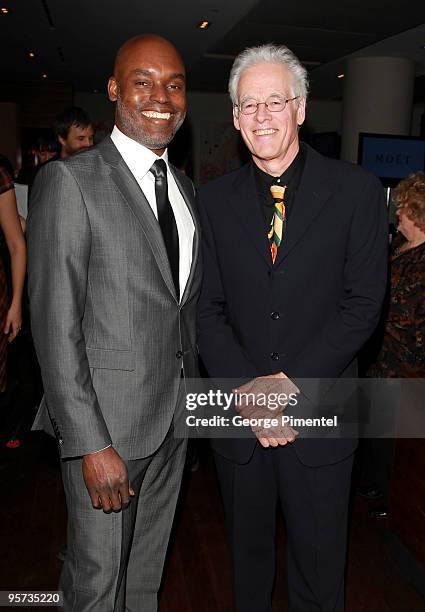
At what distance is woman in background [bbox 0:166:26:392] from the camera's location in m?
2.87

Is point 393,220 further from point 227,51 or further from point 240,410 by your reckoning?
point 240,410

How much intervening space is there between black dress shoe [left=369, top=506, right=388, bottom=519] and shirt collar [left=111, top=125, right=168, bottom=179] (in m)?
2.32

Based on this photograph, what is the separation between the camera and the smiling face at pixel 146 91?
161cm

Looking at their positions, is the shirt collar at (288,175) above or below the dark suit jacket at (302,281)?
above

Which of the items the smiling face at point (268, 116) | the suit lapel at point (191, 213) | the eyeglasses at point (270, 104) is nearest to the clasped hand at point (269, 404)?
the suit lapel at point (191, 213)

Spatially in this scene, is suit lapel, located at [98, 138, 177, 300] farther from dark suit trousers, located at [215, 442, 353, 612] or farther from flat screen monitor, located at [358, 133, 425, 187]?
flat screen monitor, located at [358, 133, 425, 187]

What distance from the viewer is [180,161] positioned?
134 inches

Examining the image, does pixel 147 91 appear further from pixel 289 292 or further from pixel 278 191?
pixel 289 292

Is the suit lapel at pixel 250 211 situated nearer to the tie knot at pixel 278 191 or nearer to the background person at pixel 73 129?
the tie knot at pixel 278 191

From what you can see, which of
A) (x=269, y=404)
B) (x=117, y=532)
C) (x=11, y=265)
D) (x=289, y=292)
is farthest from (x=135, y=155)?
(x=11, y=265)

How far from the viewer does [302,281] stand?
65.2 inches

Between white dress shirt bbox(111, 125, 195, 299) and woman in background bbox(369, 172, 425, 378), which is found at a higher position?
white dress shirt bbox(111, 125, 195, 299)

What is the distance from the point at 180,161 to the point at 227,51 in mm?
5822

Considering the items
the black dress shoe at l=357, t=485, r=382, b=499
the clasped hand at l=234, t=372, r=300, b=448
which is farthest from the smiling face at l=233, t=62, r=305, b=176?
the black dress shoe at l=357, t=485, r=382, b=499
